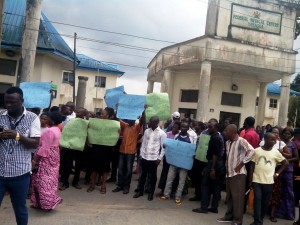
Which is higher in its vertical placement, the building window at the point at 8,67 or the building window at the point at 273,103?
the building window at the point at 273,103

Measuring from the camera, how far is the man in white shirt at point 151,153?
23.9 feet

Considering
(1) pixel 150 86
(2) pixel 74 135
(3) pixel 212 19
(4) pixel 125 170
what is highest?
(3) pixel 212 19

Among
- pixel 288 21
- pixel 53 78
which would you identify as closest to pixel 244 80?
pixel 288 21

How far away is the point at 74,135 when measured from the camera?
7273 mm

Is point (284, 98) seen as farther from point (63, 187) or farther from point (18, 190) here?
point (18, 190)

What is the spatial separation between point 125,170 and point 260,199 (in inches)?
121

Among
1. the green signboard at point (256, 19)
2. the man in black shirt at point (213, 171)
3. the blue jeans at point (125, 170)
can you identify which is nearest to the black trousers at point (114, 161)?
the blue jeans at point (125, 170)

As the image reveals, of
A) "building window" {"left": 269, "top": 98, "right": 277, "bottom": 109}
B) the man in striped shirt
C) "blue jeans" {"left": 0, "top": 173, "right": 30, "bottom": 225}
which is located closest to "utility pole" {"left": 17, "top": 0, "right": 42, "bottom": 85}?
the man in striped shirt

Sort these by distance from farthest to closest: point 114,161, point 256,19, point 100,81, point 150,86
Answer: point 100,81 → point 150,86 → point 256,19 → point 114,161

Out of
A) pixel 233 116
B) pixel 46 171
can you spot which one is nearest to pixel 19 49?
pixel 46 171

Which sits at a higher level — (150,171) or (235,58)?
(235,58)

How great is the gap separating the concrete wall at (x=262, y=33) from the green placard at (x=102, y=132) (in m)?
11.3

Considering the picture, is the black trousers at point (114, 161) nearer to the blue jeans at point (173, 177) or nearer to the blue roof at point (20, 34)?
the blue jeans at point (173, 177)

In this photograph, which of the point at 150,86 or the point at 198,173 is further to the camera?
the point at 150,86
